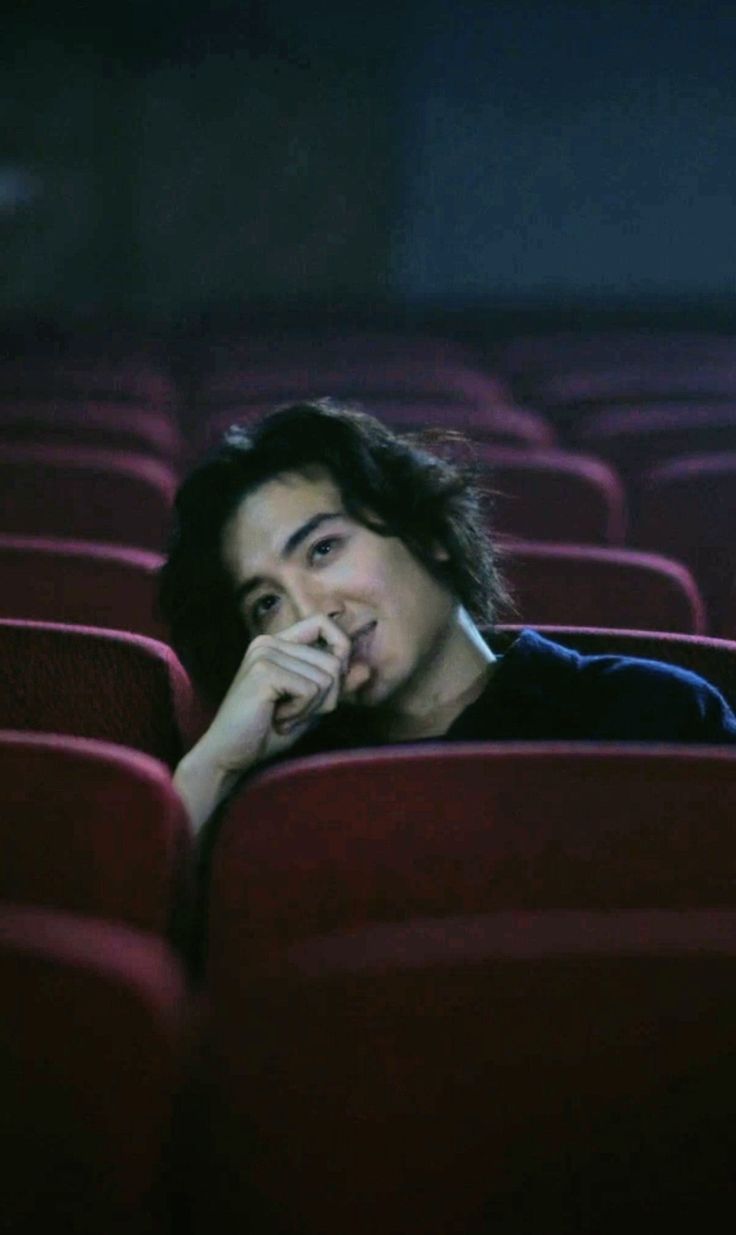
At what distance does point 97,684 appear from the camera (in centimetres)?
80

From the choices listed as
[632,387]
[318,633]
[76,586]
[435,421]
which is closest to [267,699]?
[318,633]

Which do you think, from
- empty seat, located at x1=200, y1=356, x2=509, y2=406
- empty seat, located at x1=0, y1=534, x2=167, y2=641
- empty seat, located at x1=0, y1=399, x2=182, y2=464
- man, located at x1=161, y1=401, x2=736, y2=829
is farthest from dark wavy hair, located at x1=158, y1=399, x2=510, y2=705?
empty seat, located at x1=200, y1=356, x2=509, y2=406

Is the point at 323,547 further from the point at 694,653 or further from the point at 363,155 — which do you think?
the point at 363,155

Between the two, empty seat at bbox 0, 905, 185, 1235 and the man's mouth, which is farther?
the man's mouth

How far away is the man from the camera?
2.65 ft

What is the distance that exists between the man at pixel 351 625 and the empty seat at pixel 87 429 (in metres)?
0.68

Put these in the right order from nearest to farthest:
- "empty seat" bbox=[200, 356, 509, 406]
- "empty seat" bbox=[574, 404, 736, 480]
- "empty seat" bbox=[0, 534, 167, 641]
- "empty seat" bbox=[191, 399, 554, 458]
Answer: "empty seat" bbox=[0, 534, 167, 641]
"empty seat" bbox=[191, 399, 554, 458]
"empty seat" bbox=[574, 404, 736, 480]
"empty seat" bbox=[200, 356, 509, 406]

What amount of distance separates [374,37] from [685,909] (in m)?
3.89

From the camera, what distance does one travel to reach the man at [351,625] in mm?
808

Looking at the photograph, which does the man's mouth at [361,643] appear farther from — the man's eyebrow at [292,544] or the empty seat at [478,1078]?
the empty seat at [478,1078]

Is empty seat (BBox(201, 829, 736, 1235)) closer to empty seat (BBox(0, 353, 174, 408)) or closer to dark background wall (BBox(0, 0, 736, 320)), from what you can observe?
empty seat (BBox(0, 353, 174, 408))

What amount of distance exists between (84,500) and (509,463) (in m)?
0.33

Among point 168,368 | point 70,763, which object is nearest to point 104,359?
point 168,368

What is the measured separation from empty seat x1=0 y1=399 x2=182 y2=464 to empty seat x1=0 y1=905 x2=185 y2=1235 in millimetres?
1056
